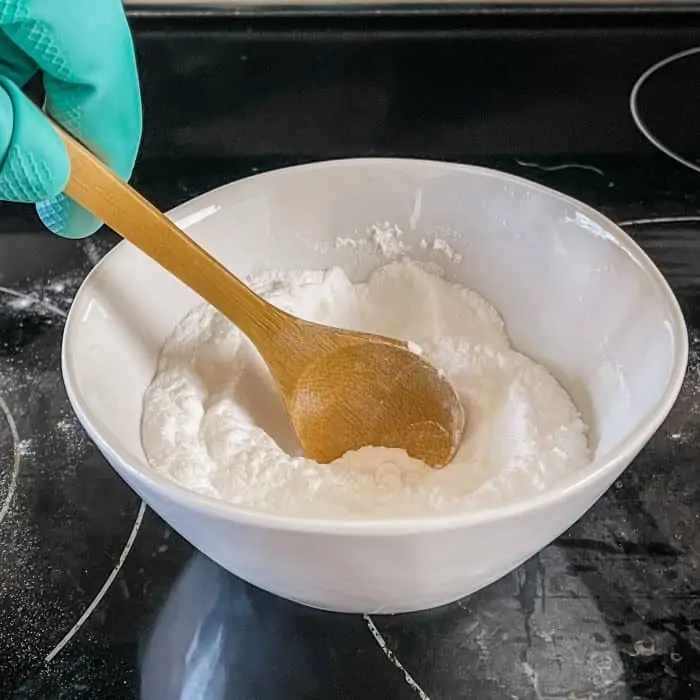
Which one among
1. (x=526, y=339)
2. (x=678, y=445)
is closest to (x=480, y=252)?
(x=526, y=339)

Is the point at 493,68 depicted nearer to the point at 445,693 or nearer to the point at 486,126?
the point at 486,126

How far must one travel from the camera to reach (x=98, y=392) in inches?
25.4

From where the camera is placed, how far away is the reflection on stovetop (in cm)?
61

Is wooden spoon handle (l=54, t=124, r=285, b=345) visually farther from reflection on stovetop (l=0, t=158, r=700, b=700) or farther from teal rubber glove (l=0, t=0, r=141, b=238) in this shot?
reflection on stovetop (l=0, t=158, r=700, b=700)

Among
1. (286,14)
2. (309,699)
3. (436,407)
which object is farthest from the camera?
(286,14)

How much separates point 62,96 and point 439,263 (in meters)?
0.31

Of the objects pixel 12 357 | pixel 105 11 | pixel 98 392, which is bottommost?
pixel 12 357

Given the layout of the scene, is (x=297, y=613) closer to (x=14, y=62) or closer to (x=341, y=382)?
(x=341, y=382)

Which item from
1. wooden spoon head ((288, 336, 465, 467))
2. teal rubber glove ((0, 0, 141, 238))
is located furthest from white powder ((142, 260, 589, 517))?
teal rubber glove ((0, 0, 141, 238))

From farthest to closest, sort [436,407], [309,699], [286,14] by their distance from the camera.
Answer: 1. [286,14]
2. [436,407]
3. [309,699]

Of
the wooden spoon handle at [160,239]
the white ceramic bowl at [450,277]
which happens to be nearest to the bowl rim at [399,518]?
the white ceramic bowl at [450,277]

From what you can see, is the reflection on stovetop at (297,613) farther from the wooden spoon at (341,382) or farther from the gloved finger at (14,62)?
the gloved finger at (14,62)

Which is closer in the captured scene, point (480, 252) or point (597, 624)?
point (597, 624)

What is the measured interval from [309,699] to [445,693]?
0.25ft
